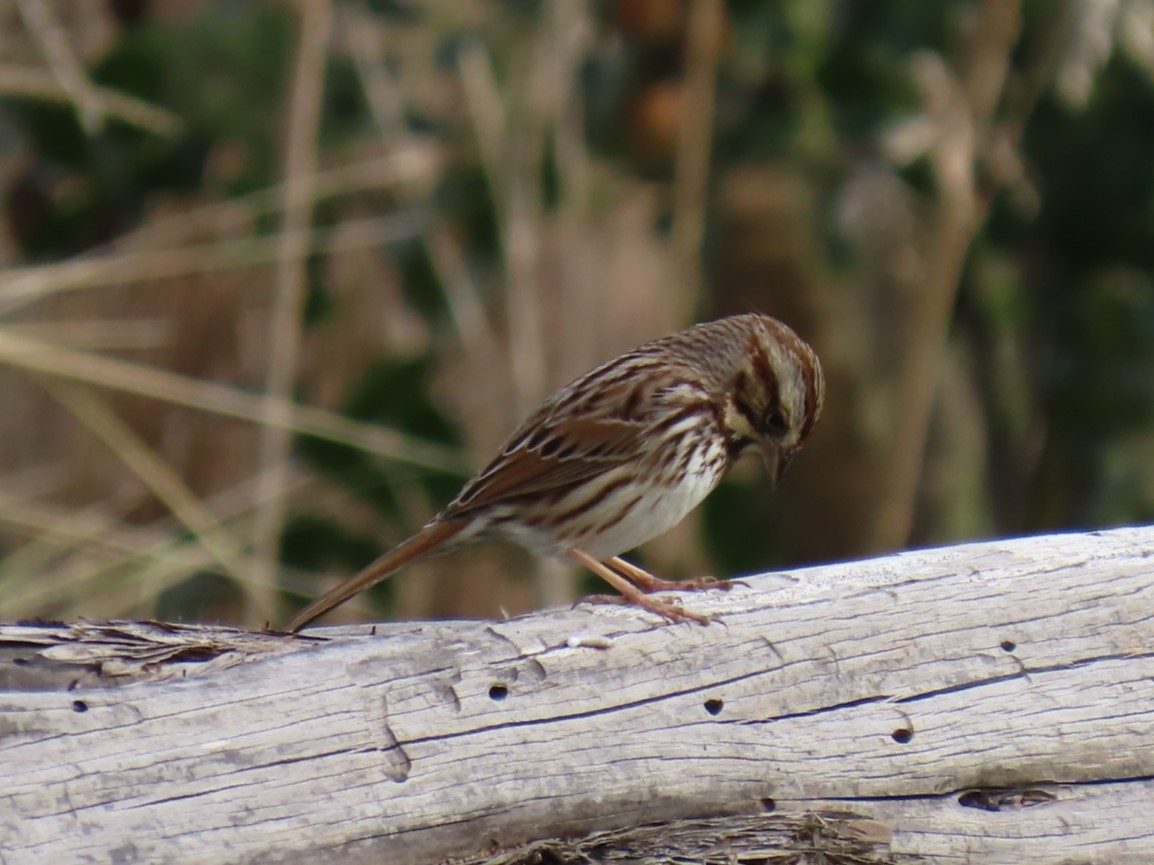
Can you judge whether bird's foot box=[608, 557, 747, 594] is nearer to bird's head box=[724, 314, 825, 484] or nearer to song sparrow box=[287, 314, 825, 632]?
song sparrow box=[287, 314, 825, 632]

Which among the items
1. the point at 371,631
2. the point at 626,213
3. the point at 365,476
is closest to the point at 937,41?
the point at 365,476

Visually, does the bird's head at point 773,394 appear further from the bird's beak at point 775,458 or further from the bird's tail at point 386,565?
the bird's tail at point 386,565

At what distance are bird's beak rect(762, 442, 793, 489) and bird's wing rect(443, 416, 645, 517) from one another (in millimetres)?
294

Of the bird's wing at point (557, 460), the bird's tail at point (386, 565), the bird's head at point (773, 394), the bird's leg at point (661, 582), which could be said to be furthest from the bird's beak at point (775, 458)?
the bird's tail at point (386, 565)

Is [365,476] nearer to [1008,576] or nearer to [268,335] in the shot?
[268,335]

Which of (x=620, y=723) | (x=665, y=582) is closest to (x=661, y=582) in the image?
(x=665, y=582)

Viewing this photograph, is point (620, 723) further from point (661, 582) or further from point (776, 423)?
point (776, 423)

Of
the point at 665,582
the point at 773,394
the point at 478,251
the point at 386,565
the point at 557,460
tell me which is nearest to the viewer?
the point at 665,582

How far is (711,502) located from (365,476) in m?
1.13

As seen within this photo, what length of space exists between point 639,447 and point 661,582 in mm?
590

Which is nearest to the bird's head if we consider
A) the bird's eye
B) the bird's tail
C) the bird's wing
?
the bird's eye

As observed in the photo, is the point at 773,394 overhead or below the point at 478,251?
below

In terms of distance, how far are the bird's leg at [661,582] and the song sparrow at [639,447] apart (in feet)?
0.04

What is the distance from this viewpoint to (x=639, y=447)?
371 cm
